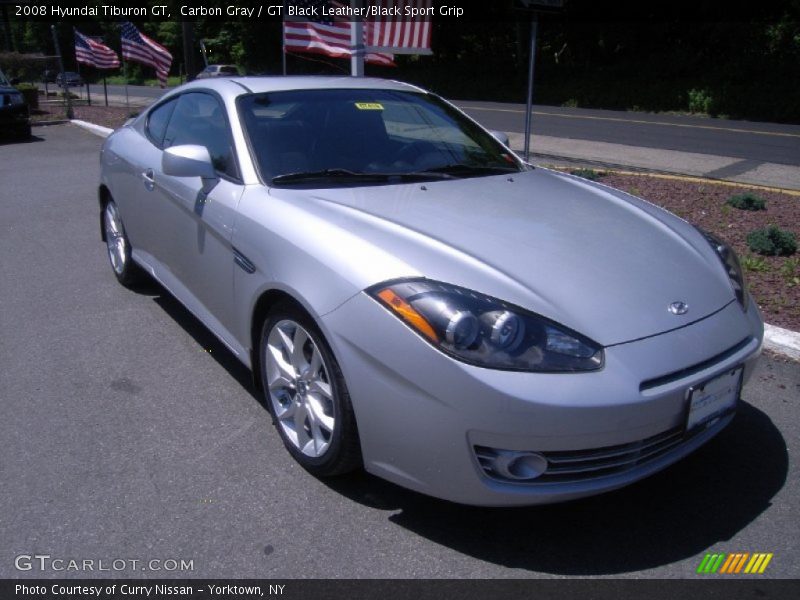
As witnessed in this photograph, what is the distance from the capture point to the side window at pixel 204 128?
3.63m

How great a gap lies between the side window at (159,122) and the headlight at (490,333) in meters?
2.72

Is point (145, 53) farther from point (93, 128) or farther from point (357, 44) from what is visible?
point (357, 44)

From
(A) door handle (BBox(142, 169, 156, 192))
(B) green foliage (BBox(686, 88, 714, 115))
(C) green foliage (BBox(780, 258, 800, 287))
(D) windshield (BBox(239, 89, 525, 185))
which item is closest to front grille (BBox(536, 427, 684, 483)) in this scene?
(D) windshield (BBox(239, 89, 525, 185))

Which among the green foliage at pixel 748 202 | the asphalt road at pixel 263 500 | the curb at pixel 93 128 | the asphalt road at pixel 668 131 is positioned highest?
the green foliage at pixel 748 202

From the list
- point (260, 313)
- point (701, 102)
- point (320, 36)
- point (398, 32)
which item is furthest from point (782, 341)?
point (701, 102)

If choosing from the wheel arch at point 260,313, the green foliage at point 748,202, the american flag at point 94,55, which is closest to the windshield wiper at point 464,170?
the wheel arch at point 260,313

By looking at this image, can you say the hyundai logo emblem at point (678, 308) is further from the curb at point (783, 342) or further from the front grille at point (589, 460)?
the curb at point (783, 342)

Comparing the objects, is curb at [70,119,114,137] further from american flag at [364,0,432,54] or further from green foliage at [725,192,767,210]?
green foliage at [725,192,767,210]

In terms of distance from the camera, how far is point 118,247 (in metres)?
5.34

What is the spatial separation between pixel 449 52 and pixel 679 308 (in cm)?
3966

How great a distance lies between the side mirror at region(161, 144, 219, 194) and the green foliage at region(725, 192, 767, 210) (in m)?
5.07

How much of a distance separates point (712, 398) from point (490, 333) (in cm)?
87

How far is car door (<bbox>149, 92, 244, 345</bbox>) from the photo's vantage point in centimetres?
343

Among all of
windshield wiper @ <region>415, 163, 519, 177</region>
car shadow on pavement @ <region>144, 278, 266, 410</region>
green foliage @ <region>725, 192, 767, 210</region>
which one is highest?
windshield wiper @ <region>415, 163, 519, 177</region>
